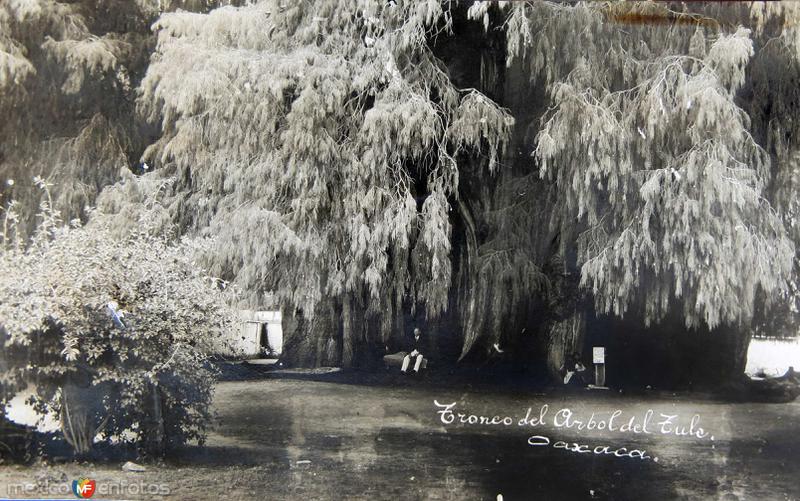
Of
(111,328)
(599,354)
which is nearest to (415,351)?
(599,354)

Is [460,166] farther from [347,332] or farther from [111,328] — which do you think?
[111,328]

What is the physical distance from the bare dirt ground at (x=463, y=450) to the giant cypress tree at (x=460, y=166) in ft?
1.37

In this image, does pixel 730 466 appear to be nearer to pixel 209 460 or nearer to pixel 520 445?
pixel 520 445

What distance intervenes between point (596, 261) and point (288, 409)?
104 inches

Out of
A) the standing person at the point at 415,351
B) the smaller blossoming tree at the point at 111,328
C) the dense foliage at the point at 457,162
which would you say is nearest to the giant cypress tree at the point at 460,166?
the dense foliage at the point at 457,162

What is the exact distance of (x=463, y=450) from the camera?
5.48 m

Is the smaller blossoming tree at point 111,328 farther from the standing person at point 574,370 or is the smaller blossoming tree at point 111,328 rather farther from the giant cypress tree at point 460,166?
the standing person at point 574,370

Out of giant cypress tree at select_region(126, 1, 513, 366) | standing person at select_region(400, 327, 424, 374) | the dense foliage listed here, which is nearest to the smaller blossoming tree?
the dense foliage

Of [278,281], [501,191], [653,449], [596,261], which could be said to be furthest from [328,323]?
[653,449]

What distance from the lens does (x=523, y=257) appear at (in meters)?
5.45

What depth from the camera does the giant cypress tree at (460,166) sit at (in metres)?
5.33

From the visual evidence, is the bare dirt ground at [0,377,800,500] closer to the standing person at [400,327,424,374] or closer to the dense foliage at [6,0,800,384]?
the standing person at [400,327,424,374]

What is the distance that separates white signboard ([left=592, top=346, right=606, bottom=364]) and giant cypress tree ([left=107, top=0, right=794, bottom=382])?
0.78ft

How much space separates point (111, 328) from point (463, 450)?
9.42ft
